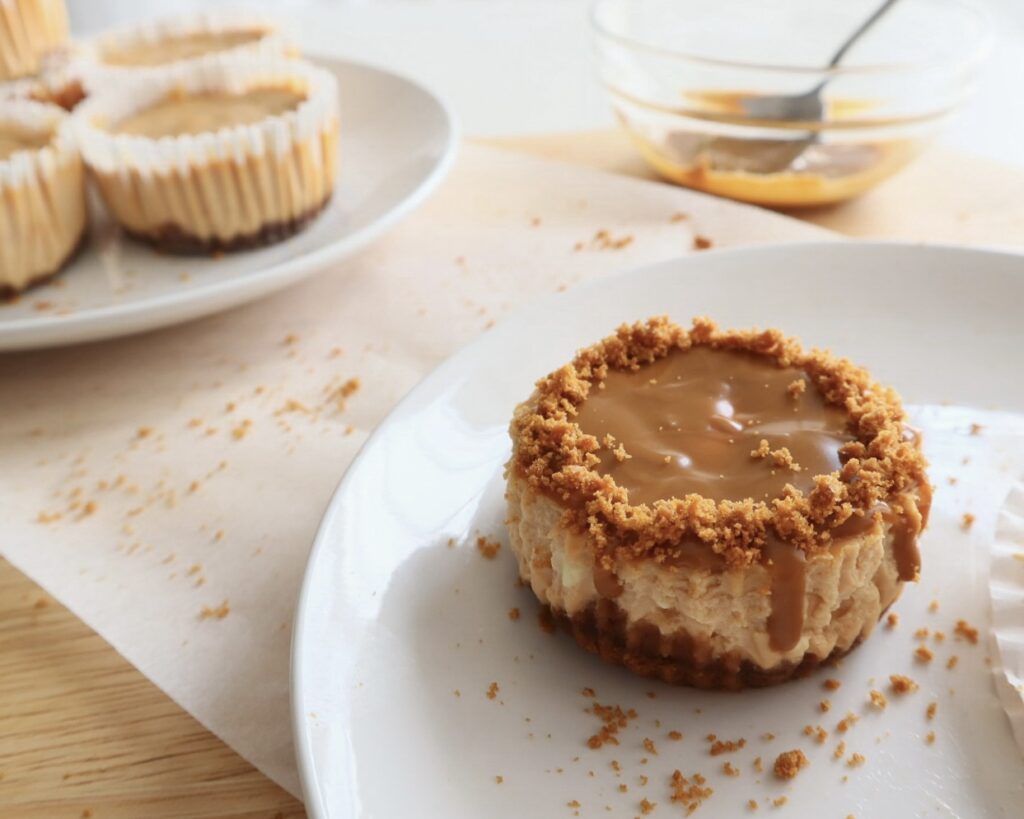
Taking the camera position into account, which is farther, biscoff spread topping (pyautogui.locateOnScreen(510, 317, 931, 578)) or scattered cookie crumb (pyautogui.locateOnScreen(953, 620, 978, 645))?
scattered cookie crumb (pyautogui.locateOnScreen(953, 620, 978, 645))

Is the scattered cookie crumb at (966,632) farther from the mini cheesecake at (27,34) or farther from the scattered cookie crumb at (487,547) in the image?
the mini cheesecake at (27,34)

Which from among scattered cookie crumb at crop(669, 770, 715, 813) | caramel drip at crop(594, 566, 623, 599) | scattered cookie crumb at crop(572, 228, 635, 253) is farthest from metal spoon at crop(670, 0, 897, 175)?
scattered cookie crumb at crop(669, 770, 715, 813)

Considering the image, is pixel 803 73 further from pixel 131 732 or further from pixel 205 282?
pixel 131 732

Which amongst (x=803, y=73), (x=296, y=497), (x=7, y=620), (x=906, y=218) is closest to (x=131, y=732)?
(x=7, y=620)

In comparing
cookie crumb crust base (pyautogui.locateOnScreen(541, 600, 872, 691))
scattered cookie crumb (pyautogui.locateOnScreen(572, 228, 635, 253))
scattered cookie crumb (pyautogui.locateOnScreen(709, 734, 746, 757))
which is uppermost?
cookie crumb crust base (pyautogui.locateOnScreen(541, 600, 872, 691))

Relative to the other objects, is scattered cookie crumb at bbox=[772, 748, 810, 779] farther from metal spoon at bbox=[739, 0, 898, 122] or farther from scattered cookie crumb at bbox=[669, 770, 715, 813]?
metal spoon at bbox=[739, 0, 898, 122]

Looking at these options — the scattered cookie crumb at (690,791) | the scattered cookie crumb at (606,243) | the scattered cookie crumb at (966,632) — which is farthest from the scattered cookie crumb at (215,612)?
the scattered cookie crumb at (606,243)
